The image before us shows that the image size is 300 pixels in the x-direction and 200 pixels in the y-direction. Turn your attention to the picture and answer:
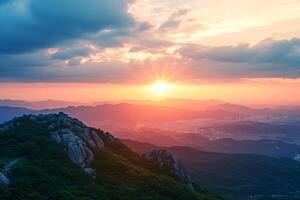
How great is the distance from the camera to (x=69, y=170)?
55.8 meters

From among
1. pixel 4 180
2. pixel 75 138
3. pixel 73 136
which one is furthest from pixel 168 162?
pixel 4 180

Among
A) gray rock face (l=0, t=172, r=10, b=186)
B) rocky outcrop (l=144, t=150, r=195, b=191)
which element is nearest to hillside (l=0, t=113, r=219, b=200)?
gray rock face (l=0, t=172, r=10, b=186)

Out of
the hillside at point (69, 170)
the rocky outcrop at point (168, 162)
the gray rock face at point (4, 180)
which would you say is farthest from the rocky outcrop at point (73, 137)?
the gray rock face at point (4, 180)

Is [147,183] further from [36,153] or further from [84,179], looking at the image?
[36,153]

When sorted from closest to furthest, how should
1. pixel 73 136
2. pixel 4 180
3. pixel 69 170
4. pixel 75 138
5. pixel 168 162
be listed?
pixel 4 180
pixel 69 170
pixel 75 138
pixel 73 136
pixel 168 162

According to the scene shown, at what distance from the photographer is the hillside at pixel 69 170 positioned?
47.6m

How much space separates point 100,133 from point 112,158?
21.0 metres

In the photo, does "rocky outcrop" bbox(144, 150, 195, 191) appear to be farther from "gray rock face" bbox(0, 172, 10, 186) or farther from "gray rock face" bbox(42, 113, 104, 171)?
"gray rock face" bbox(0, 172, 10, 186)

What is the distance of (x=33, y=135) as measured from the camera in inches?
2795

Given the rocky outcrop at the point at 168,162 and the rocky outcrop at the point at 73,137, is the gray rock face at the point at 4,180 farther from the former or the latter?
the rocky outcrop at the point at 168,162

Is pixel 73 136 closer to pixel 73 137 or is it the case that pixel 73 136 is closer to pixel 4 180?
pixel 73 137

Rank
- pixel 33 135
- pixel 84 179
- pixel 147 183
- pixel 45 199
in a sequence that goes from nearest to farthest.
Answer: pixel 45 199, pixel 84 179, pixel 147 183, pixel 33 135

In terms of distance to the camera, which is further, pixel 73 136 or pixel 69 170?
pixel 73 136

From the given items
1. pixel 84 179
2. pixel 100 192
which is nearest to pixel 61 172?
pixel 84 179
